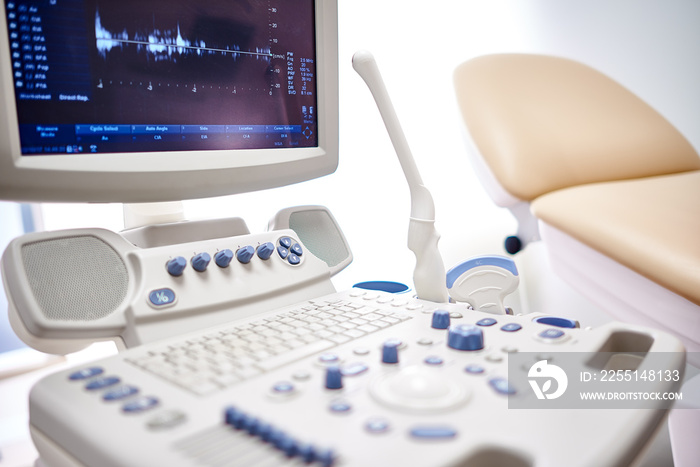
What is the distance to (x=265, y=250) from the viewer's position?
60 cm

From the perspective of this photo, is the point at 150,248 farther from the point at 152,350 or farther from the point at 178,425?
the point at 178,425

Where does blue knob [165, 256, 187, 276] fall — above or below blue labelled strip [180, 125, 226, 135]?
below

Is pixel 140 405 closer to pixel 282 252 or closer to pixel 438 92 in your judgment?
pixel 282 252

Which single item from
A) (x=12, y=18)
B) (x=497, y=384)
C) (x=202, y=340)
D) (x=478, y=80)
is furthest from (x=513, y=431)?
(x=478, y=80)

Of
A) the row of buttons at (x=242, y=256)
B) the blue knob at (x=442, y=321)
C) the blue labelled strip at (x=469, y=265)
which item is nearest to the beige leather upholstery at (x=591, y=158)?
the blue labelled strip at (x=469, y=265)

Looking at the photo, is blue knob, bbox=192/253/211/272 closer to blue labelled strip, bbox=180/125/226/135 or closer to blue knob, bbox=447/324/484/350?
blue labelled strip, bbox=180/125/226/135

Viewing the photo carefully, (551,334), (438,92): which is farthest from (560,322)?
(438,92)

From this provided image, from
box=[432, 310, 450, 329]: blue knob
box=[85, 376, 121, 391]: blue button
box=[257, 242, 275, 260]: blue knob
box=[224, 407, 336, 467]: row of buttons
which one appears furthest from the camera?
box=[257, 242, 275, 260]: blue knob

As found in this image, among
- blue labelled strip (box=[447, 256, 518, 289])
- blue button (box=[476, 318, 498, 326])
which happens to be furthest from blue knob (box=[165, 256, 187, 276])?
blue labelled strip (box=[447, 256, 518, 289])

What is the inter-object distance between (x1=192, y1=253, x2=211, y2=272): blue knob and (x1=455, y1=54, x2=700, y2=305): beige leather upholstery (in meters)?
0.58

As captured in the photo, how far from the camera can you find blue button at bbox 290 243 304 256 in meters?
0.64

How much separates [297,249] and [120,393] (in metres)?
0.32

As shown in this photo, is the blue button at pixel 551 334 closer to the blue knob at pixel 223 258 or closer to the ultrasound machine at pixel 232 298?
the ultrasound machine at pixel 232 298

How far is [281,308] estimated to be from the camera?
0.58 metres
